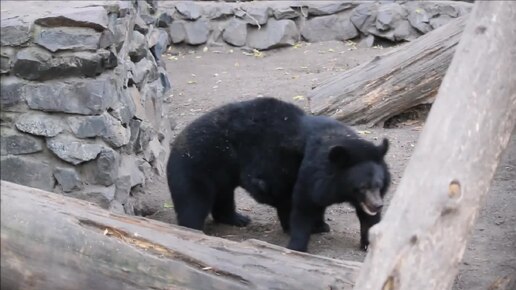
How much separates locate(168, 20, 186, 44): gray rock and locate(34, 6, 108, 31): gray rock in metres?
7.16

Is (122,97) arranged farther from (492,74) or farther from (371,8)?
(371,8)

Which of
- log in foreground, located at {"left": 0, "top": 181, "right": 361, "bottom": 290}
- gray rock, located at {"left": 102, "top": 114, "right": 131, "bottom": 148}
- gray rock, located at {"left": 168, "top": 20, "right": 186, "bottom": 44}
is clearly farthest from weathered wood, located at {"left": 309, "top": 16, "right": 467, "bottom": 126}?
gray rock, located at {"left": 168, "top": 20, "right": 186, "bottom": 44}

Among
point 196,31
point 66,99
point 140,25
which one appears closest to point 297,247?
point 66,99

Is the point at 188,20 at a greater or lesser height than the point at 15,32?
lesser

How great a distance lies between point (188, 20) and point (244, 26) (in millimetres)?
823

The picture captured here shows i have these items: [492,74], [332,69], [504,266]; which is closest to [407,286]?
[492,74]

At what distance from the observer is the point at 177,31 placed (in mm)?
12602

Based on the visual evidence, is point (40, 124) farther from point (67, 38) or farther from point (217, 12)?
point (217, 12)

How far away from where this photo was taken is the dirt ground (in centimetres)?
598

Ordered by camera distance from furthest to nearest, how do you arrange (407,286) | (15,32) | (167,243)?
(15,32)
(167,243)
(407,286)

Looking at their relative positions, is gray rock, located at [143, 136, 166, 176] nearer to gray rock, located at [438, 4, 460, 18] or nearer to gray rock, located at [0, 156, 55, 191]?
gray rock, located at [0, 156, 55, 191]

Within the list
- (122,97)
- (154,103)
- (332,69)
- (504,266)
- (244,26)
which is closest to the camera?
(504,266)

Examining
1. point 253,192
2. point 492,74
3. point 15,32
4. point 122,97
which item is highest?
point 492,74

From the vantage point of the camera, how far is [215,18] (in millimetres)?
12734
